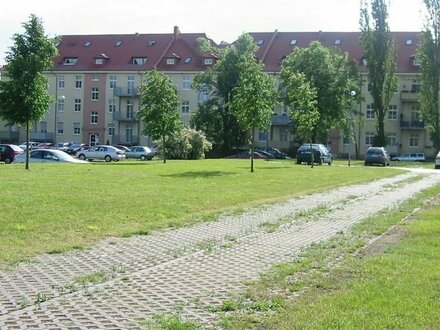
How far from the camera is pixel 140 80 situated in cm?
8481

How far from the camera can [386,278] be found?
7883 mm

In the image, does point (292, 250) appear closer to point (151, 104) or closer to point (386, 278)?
point (386, 278)

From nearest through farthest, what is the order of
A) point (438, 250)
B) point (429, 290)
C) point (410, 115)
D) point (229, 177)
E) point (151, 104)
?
point (429, 290), point (438, 250), point (229, 177), point (151, 104), point (410, 115)

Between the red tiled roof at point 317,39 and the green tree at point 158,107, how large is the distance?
136 feet

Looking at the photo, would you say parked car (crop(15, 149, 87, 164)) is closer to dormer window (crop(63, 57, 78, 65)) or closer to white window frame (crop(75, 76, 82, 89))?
white window frame (crop(75, 76, 82, 89))

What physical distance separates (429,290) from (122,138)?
263 ft

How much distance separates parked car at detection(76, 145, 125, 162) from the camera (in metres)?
57.4

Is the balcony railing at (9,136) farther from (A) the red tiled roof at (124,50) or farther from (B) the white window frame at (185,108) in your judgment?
(B) the white window frame at (185,108)

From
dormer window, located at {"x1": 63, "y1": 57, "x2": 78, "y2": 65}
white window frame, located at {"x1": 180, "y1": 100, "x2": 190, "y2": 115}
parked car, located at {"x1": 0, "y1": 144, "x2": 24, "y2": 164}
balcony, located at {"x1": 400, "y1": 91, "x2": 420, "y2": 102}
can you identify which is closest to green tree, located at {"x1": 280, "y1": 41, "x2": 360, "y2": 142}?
balcony, located at {"x1": 400, "y1": 91, "x2": 420, "y2": 102}

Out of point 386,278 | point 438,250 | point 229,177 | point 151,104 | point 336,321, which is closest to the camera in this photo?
point 336,321

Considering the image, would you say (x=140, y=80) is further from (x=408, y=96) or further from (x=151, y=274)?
(x=151, y=274)

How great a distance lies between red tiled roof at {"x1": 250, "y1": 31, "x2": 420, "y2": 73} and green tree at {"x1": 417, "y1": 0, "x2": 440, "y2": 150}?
15.8 meters

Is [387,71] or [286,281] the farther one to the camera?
[387,71]

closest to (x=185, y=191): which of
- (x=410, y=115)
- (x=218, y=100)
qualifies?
(x=218, y=100)
